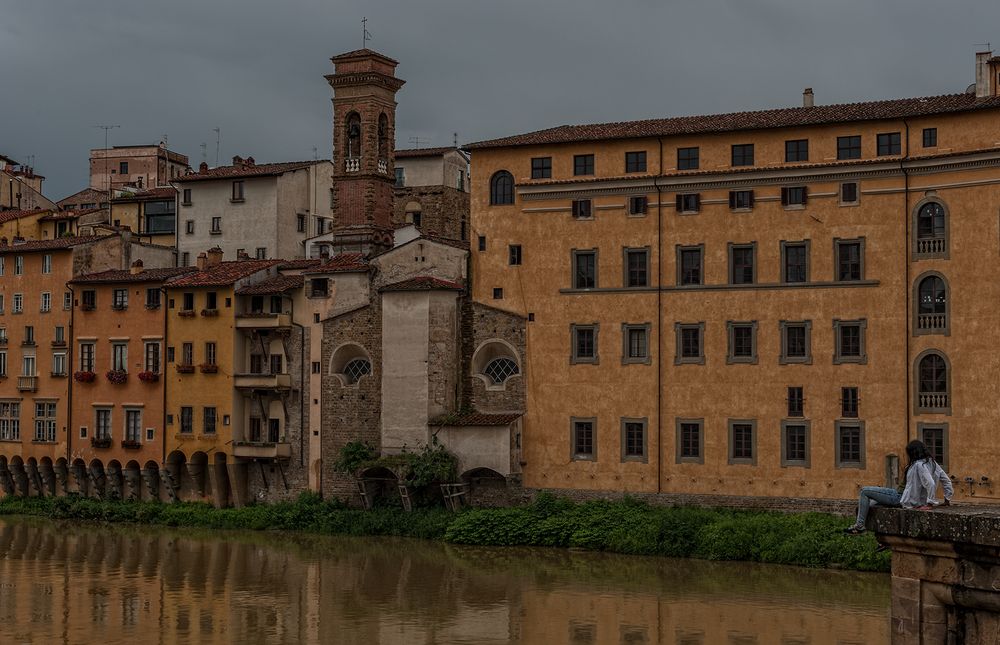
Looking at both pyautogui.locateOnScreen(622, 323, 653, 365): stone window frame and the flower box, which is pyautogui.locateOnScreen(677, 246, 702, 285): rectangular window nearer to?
pyautogui.locateOnScreen(622, 323, 653, 365): stone window frame

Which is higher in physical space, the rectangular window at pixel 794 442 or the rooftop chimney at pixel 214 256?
the rooftop chimney at pixel 214 256

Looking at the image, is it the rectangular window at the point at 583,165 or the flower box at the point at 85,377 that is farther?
the flower box at the point at 85,377

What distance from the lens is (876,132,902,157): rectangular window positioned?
42.9m

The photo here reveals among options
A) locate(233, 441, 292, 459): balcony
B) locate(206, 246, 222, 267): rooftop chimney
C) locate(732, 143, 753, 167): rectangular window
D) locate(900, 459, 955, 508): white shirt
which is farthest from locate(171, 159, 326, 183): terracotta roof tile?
locate(900, 459, 955, 508): white shirt

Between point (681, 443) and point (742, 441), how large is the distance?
2.07 metres

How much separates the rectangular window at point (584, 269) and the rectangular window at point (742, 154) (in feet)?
18.9

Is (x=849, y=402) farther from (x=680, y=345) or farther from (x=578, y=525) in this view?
(x=578, y=525)

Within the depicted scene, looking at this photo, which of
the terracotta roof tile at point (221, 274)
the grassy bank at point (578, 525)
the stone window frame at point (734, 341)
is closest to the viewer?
the grassy bank at point (578, 525)

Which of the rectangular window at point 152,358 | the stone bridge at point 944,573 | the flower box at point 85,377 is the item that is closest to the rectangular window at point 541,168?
the rectangular window at point 152,358

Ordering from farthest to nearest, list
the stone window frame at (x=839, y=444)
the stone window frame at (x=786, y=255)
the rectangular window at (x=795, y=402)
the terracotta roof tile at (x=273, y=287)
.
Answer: the terracotta roof tile at (x=273, y=287) < the stone window frame at (x=786, y=255) < the rectangular window at (x=795, y=402) < the stone window frame at (x=839, y=444)

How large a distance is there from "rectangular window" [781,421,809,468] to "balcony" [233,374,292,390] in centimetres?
1887

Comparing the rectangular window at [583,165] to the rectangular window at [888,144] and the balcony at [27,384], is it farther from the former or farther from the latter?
the balcony at [27,384]

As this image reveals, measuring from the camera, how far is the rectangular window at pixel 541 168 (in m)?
48.4

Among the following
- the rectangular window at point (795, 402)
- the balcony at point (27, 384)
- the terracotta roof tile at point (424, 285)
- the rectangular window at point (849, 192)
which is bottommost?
the rectangular window at point (795, 402)
